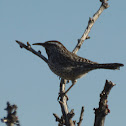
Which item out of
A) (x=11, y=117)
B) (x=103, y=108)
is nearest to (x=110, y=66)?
(x=103, y=108)

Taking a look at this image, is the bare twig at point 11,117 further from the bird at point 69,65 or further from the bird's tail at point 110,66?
the bird at point 69,65

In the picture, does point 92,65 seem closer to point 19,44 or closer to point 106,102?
point 19,44

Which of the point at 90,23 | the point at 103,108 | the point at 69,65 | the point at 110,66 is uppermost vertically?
the point at 90,23

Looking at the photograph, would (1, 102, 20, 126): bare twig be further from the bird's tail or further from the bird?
the bird

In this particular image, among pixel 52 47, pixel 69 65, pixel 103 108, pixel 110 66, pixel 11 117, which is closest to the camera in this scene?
pixel 11 117

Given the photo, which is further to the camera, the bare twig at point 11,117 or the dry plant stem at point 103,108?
the dry plant stem at point 103,108

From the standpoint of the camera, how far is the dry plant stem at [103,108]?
231 centimetres

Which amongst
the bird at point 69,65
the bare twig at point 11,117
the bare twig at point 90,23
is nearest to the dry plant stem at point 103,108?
the bare twig at point 11,117

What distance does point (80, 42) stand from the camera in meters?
4.95

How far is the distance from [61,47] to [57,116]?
2811 millimetres

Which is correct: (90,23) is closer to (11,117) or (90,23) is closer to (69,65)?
(69,65)

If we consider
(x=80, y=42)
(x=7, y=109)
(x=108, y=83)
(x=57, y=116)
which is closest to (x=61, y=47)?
(x=80, y=42)

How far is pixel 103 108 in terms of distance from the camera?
8.09 feet

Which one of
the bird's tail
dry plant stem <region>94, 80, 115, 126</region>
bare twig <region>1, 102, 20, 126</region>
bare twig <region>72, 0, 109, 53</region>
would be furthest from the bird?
bare twig <region>1, 102, 20, 126</region>
